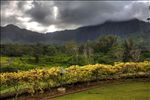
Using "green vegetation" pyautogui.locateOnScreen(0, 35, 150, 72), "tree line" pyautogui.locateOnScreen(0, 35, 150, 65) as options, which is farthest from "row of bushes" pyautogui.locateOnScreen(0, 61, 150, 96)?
"tree line" pyautogui.locateOnScreen(0, 35, 150, 65)

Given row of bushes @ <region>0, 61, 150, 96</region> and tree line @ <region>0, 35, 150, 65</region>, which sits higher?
tree line @ <region>0, 35, 150, 65</region>

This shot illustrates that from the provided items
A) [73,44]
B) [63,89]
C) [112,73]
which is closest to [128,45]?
[73,44]

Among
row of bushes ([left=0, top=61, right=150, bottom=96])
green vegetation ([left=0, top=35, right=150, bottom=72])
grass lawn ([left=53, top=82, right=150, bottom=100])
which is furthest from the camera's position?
green vegetation ([left=0, top=35, right=150, bottom=72])

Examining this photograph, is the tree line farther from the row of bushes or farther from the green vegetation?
the row of bushes

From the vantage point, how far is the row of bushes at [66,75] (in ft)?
102

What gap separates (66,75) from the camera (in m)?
34.7

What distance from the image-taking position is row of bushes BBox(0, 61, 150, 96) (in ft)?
102

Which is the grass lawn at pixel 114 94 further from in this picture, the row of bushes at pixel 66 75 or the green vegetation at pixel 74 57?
the green vegetation at pixel 74 57

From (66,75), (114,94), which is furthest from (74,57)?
(114,94)

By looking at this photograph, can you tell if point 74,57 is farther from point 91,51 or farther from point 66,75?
point 66,75

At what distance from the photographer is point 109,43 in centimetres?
12294

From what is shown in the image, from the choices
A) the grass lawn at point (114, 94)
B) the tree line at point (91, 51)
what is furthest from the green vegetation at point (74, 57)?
the grass lawn at point (114, 94)

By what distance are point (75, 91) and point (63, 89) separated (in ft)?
4.10

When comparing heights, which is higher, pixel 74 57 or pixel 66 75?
pixel 74 57
